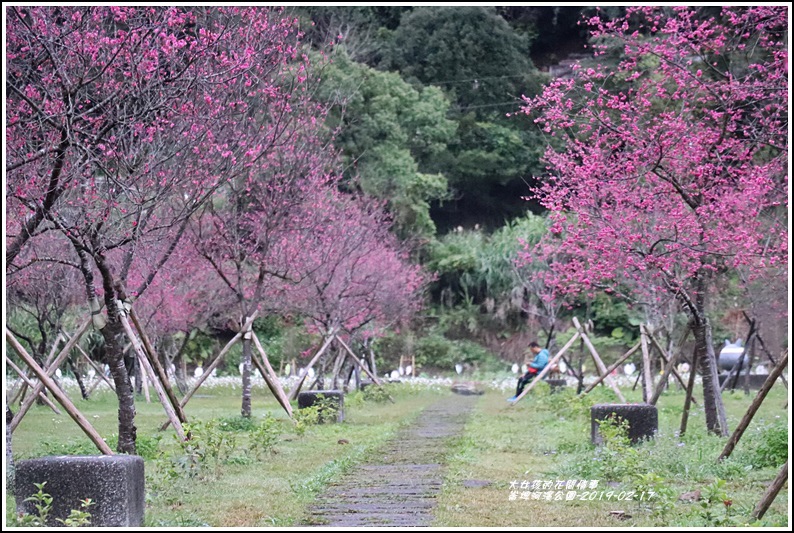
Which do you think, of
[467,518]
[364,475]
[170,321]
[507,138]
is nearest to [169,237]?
[364,475]

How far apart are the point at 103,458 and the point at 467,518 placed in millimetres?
2458

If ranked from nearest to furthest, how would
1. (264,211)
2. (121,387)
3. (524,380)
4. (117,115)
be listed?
(117,115)
(121,387)
(264,211)
(524,380)

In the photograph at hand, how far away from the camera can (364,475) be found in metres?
8.43

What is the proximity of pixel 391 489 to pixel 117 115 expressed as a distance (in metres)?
3.81

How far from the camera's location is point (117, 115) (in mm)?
6996

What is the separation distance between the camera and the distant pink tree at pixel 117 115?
6.86 meters

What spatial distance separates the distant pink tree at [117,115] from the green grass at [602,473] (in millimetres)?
3535

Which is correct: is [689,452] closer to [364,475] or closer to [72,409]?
[364,475]

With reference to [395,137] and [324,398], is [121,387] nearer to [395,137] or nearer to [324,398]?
[324,398]

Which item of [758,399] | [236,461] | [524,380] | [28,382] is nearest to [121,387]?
[236,461]

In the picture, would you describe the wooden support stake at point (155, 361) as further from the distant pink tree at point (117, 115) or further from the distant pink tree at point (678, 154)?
the distant pink tree at point (678, 154)

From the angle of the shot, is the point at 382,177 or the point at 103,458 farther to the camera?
the point at 382,177

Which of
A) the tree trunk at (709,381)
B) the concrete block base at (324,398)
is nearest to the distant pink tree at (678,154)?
the tree trunk at (709,381)

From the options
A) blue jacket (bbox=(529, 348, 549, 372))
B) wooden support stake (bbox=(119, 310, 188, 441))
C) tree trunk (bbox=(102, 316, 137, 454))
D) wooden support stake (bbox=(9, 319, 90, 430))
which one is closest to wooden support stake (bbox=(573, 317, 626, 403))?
blue jacket (bbox=(529, 348, 549, 372))
